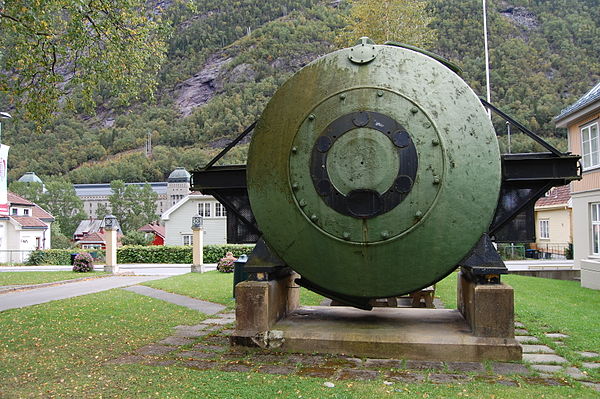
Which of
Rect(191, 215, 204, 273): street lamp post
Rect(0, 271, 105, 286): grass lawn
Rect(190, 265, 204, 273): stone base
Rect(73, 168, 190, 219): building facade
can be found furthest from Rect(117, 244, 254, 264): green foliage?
Rect(73, 168, 190, 219): building facade

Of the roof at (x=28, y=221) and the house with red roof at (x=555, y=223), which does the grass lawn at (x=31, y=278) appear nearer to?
the roof at (x=28, y=221)

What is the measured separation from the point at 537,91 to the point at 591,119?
73.0 m

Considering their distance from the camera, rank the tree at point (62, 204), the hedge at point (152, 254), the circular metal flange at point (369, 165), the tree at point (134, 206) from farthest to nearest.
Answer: the tree at point (134, 206), the tree at point (62, 204), the hedge at point (152, 254), the circular metal flange at point (369, 165)

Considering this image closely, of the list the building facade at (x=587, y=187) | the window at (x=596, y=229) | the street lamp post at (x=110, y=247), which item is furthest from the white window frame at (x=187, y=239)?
the window at (x=596, y=229)

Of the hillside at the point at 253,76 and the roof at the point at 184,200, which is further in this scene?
the hillside at the point at 253,76

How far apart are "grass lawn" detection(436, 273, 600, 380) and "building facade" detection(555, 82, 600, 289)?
1.00 m

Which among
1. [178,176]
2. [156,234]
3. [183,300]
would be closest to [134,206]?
[156,234]

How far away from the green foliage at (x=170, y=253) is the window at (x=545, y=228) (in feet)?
66.4

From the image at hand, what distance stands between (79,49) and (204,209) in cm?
2722

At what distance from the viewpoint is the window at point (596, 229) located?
15695 mm

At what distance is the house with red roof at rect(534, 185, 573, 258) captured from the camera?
30.9 m

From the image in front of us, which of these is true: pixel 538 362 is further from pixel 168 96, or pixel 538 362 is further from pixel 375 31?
pixel 168 96

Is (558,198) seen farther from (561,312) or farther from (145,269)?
(145,269)

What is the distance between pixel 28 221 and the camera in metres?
43.5
